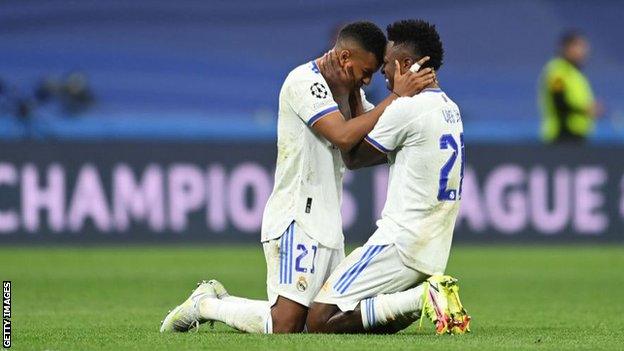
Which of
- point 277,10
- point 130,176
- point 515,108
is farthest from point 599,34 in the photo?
point 130,176

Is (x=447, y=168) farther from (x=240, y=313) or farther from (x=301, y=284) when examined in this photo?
(x=240, y=313)

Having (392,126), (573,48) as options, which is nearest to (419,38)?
(392,126)

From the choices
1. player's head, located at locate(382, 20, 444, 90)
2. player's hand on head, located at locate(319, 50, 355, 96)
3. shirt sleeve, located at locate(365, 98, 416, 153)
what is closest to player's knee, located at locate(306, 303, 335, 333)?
shirt sleeve, located at locate(365, 98, 416, 153)

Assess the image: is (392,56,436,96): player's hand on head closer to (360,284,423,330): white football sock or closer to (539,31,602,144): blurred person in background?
(360,284,423,330): white football sock

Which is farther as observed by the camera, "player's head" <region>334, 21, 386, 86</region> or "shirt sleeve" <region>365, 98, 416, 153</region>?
"player's head" <region>334, 21, 386, 86</region>

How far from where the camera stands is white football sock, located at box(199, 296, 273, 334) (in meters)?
7.83

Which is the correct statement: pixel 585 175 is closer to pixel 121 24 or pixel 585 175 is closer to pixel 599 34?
pixel 599 34

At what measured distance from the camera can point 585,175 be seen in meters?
17.1

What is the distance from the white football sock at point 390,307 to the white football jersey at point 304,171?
1.45ft

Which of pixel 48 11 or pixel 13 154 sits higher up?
pixel 48 11

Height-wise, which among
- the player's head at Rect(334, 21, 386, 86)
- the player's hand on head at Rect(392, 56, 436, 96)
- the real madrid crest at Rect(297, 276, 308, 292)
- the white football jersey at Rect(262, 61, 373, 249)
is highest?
the player's head at Rect(334, 21, 386, 86)

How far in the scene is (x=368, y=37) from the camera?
309 inches

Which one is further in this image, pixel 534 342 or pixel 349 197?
pixel 349 197

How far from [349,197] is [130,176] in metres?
2.49
